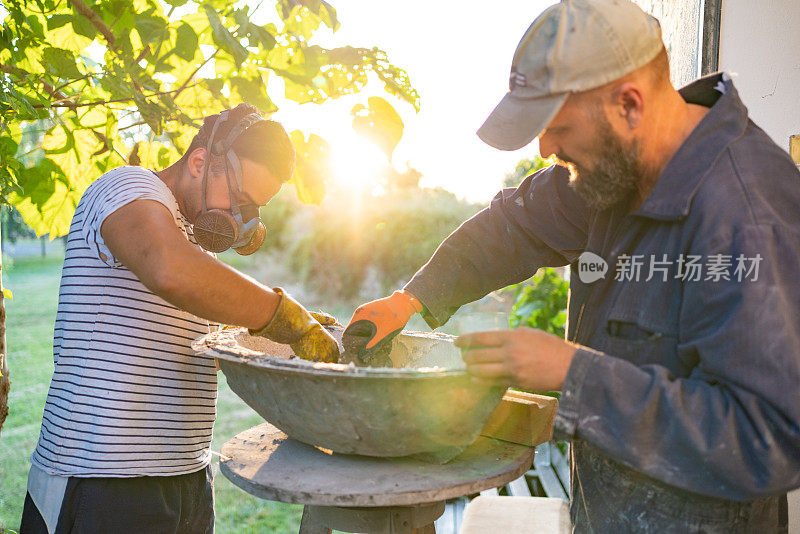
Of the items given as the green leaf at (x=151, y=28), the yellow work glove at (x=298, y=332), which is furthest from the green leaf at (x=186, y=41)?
the yellow work glove at (x=298, y=332)

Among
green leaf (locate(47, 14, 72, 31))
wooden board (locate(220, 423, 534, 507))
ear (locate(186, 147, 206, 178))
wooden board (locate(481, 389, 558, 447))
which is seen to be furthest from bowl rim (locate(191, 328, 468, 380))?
green leaf (locate(47, 14, 72, 31))

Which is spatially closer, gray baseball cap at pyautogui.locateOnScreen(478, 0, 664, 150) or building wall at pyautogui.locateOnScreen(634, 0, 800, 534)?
gray baseball cap at pyautogui.locateOnScreen(478, 0, 664, 150)

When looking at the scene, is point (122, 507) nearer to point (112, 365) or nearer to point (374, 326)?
point (112, 365)

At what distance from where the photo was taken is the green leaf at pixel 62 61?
5.93 feet

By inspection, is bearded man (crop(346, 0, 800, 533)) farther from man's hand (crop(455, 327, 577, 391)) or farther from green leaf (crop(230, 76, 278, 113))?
green leaf (crop(230, 76, 278, 113))

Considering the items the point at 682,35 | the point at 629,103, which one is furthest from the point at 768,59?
the point at 629,103

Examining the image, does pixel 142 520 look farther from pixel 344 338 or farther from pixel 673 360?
pixel 673 360

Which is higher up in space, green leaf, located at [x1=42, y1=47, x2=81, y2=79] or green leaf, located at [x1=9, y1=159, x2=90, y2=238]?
green leaf, located at [x1=42, y1=47, x2=81, y2=79]

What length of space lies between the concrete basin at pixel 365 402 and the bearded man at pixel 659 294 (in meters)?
0.11

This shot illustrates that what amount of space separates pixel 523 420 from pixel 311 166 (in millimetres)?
1073

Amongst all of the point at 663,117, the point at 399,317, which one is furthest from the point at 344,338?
the point at 663,117

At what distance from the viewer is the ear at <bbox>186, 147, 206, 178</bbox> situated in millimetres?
1746

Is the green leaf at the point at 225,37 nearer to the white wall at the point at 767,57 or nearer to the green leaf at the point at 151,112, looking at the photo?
the green leaf at the point at 151,112

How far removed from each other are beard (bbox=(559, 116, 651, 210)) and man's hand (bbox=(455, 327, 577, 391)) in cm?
39
